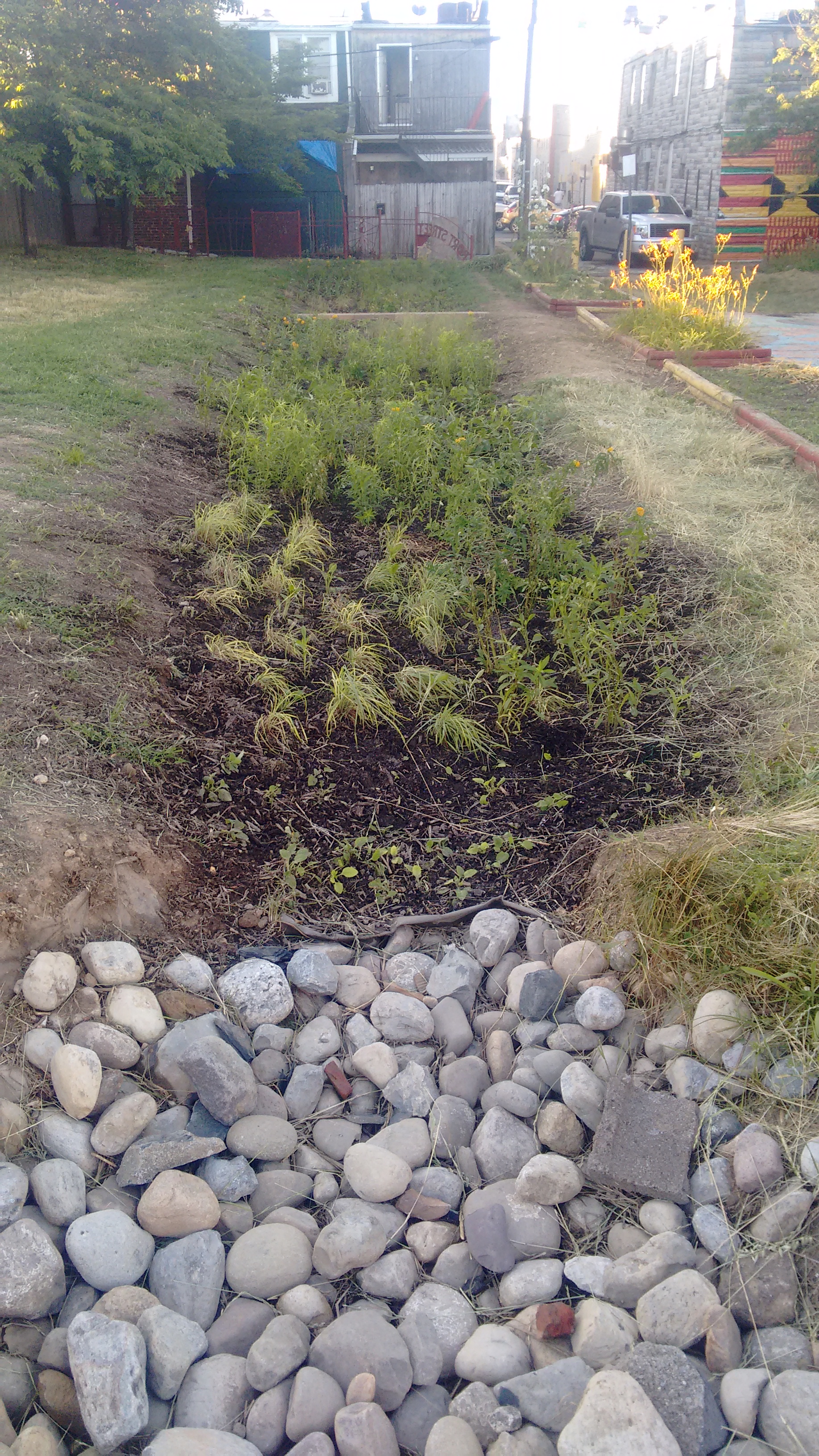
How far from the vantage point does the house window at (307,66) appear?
74.7 feet

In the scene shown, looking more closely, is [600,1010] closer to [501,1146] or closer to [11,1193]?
[501,1146]

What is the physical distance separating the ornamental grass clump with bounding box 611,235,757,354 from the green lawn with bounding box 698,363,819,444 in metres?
0.56

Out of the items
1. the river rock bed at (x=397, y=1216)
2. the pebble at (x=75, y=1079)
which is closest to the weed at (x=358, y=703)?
the river rock bed at (x=397, y=1216)

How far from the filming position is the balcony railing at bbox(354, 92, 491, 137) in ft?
84.7

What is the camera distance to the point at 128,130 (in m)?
15.7

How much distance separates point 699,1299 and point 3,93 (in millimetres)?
17654

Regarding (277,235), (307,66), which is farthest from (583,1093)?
(307,66)

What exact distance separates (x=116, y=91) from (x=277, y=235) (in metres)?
9.02

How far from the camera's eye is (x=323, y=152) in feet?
80.4

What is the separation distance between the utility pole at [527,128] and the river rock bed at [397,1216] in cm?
2456

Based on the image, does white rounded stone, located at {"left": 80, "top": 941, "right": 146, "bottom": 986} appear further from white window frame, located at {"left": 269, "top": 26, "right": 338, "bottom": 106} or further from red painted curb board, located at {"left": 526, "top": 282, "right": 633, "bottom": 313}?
white window frame, located at {"left": 269, "top": 26, "right": 338, "bottom": 106}

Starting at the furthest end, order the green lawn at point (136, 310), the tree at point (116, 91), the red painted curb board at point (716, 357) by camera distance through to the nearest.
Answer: the tree at point (116, 91)
the red painted curb board at point (716, 357)
the green lawn at point (136, 310)

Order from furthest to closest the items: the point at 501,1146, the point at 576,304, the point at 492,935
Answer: the point at 576,304 → the point at 492,935 → the point at 501,1146

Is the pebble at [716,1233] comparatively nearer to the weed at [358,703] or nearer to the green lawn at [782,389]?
Result: the weed at [358,703]
